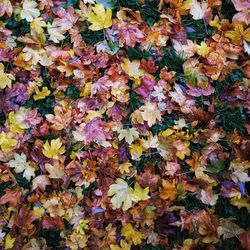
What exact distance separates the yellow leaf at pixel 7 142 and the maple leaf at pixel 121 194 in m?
0.48

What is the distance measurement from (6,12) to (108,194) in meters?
0.93

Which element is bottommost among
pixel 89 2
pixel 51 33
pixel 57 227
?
pixel 57 227

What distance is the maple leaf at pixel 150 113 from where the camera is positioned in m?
1.53

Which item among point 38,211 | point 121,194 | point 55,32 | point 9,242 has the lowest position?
point 9,242

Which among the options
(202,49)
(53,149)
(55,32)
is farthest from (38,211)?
(202,49)

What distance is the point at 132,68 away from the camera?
60.5 inches

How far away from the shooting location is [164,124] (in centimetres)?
155

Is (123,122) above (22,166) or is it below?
above

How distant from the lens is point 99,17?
1.51m

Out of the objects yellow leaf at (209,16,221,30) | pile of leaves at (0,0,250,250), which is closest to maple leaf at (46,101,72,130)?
pile of leaves at (0,0,250,250)

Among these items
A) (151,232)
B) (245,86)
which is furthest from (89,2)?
(151,232)

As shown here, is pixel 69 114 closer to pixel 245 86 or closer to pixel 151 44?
pixel 151 44

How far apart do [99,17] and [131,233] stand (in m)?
0.96

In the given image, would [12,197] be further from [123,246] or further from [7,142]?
[123,246]
